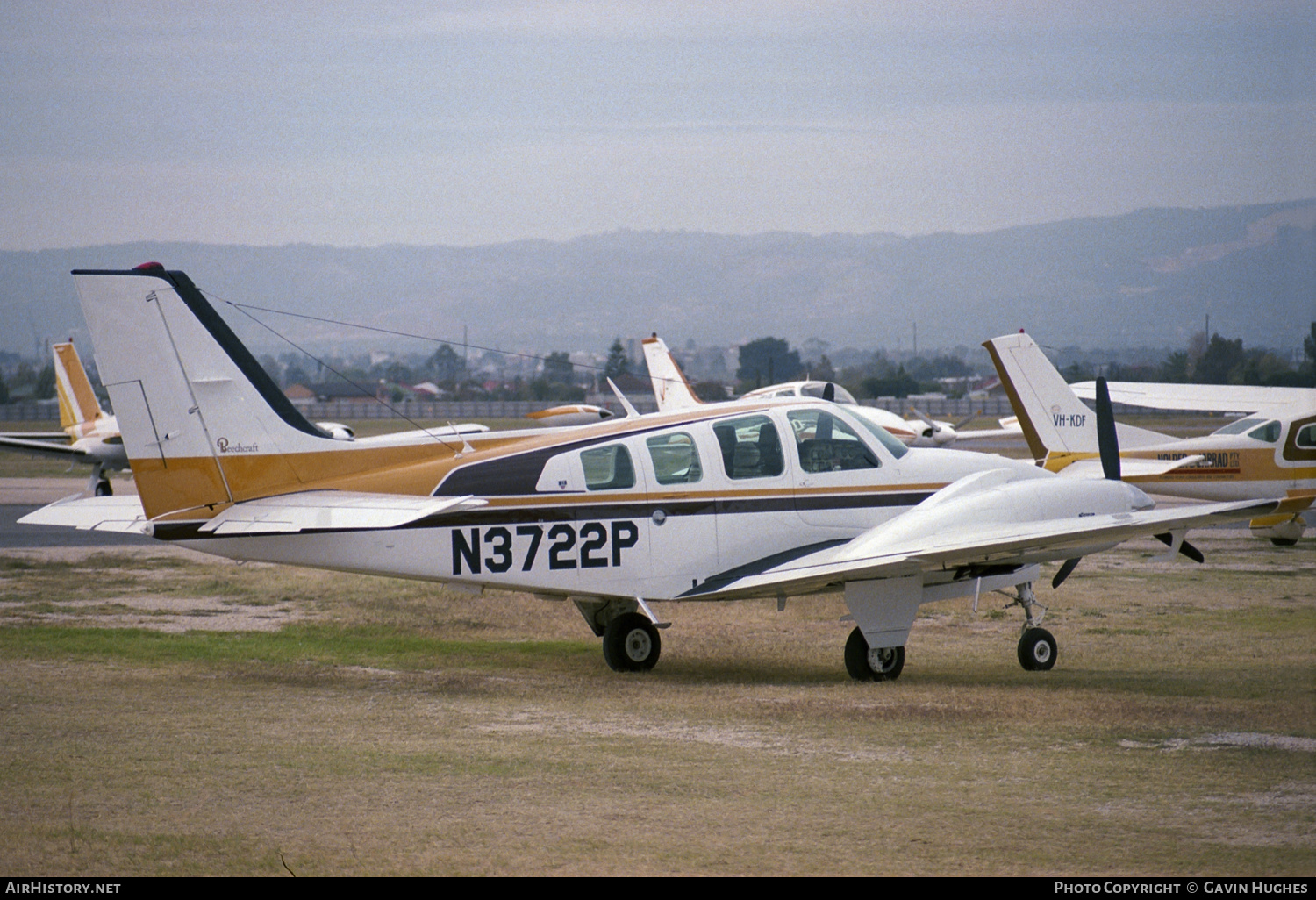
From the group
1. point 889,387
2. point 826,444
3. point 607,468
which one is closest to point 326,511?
point 607,468

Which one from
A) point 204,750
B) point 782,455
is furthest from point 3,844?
point 782,455

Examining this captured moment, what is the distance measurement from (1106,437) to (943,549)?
3168 millimetres

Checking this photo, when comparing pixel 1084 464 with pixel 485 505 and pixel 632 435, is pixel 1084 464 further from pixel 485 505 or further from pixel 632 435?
pixel 485 505

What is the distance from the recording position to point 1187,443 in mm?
24781

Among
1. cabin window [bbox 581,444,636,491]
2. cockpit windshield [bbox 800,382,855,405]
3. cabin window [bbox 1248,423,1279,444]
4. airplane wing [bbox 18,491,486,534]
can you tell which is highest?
cockpit windshield [bbox 800,382,855,405]

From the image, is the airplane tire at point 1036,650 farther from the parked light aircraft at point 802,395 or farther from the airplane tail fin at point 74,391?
the airplane tail fin at point 74,391

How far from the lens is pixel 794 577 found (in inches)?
465

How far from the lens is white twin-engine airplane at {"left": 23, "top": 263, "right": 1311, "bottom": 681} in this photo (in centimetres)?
1194

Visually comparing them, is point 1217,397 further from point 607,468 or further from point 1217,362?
point 607,468

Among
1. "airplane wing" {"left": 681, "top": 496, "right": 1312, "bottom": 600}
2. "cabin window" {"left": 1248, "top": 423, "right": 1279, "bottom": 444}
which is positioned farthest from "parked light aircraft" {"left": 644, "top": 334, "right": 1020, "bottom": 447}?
"airplane wing" {"left": 681, "top": 496, "right": 1312, "bottom": 600}

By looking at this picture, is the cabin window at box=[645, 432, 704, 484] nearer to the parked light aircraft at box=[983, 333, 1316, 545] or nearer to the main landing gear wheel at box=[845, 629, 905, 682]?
the main landing gear wheel at box=[845, 629, 905, 682]

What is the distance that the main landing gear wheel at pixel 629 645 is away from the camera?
1312cm

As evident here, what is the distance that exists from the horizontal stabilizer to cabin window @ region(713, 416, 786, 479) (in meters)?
2.47

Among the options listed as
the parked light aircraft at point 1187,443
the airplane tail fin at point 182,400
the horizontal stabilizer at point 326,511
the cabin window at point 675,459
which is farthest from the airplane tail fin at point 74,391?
the cabin window at point 675,459
